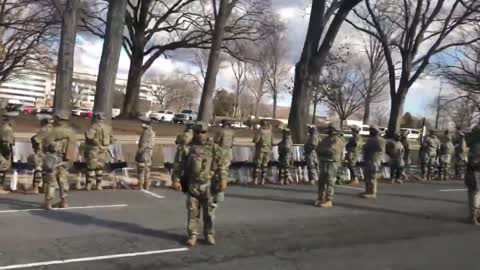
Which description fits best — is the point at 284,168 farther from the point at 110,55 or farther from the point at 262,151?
the point at 110,55

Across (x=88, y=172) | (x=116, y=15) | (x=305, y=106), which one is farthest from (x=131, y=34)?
(x=88, y=172)

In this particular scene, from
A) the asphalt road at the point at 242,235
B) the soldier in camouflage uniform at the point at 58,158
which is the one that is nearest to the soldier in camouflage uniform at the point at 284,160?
the asphalt road at the point at 242,235

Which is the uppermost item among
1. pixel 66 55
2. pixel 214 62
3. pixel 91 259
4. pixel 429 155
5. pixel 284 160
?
pixel 214 62

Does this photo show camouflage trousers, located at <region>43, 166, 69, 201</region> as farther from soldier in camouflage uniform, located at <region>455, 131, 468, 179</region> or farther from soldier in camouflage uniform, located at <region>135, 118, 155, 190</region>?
soldier in camouflage uniform, located at <region>455, 131, 468, 179</region>

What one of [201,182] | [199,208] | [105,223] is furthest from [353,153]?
[201,182]

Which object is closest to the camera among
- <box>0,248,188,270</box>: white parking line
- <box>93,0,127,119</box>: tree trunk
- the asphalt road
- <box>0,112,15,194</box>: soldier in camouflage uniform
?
<box>0,248,188,270</box>: white parking line

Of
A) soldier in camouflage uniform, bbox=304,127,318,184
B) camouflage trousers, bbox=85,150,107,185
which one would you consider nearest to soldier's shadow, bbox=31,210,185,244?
camouflage trousers, bbox=85,150,107,185

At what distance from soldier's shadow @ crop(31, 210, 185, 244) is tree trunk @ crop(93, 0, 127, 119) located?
23.2 feet

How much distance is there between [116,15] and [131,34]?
2080 centimetres

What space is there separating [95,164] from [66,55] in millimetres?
5661

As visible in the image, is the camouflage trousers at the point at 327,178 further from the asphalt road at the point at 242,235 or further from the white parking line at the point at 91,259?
the white parking line at the point at 91,259

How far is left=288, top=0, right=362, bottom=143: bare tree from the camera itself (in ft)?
77.2

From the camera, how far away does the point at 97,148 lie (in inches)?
535

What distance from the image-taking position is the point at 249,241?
29.8ft
